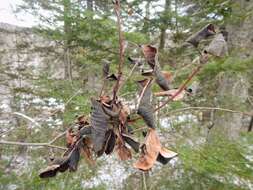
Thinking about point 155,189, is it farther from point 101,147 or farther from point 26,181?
point 101,147

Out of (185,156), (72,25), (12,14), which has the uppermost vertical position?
(12,14)

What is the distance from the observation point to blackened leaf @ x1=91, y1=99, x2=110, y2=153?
67 cm

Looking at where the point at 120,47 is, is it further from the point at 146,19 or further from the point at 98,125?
the point at 146,19

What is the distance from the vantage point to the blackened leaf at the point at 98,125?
2.21 ft

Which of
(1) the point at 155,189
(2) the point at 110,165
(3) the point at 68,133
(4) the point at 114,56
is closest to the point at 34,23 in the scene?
(4) the point at 114,56

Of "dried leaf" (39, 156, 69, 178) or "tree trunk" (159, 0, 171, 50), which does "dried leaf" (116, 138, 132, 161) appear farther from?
"tree trunk" (159, 0, 171, 50)

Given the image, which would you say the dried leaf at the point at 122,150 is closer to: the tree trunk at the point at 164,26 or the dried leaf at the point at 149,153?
the dried leaf at the point at 149,153

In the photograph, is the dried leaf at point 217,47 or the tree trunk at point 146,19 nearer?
the dried leaf at point 217,47

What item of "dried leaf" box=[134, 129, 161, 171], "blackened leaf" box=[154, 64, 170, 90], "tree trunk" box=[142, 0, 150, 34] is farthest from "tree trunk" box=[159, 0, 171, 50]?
"dried leaf" box=[134, 129, 161, 171]

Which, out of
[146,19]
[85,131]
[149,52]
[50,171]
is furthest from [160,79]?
[146,19]

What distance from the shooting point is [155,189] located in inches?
110

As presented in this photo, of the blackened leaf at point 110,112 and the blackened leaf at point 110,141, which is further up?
the blackened leaf at point 110,112

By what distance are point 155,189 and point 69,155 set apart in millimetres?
2198

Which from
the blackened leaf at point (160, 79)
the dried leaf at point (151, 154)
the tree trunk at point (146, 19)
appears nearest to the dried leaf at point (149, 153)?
the dried leaf at point (151, 154)
